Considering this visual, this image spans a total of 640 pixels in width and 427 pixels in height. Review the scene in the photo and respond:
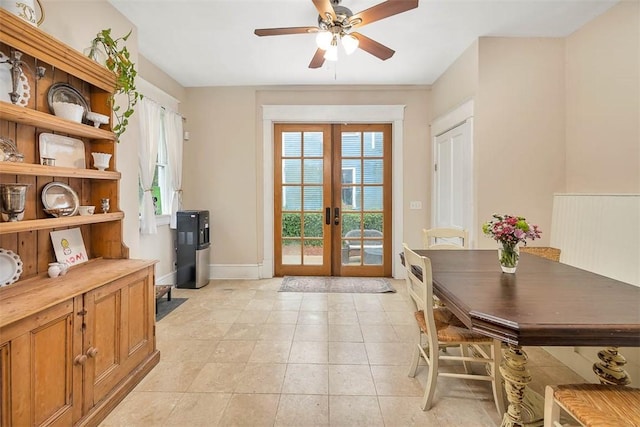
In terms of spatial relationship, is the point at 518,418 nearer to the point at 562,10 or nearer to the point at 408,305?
the point at 408,305

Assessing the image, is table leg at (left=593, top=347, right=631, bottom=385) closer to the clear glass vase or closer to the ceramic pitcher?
the clear glass vase

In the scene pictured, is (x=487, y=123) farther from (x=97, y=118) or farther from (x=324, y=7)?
(x=97, y=118)

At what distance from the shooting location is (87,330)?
1.57m

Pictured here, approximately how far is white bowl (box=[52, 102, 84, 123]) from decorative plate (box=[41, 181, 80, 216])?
407mm

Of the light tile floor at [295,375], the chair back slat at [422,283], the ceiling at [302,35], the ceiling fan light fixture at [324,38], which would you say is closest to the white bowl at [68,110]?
the ceiling at [302,35]

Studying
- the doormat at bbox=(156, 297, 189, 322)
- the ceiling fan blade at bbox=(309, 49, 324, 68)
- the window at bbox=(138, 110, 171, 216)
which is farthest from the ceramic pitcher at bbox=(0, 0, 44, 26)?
the doormat at bbox=(156, 297, 189, 322)

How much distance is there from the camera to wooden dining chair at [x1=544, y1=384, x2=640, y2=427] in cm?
105

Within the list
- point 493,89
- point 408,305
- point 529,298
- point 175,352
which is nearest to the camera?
point 529,298

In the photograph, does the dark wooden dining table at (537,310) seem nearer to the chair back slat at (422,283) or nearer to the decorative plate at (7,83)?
the chair back slat at (422,283)

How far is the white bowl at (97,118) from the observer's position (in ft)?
6.34

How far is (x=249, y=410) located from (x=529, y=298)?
1.60m

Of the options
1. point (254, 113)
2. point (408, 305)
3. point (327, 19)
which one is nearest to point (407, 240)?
point (408, 305)

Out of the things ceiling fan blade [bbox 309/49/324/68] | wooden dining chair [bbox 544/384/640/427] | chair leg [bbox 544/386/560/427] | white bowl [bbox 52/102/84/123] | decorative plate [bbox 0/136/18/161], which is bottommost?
chair leg [bbox 544/386/560/427]

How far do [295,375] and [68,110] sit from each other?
2.18 m
